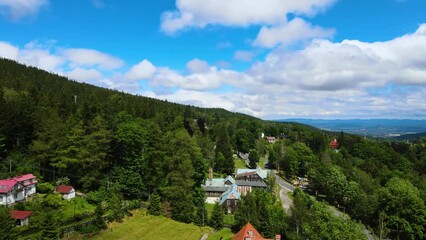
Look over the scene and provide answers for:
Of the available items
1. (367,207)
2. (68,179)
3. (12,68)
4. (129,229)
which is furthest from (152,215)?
(12,68)

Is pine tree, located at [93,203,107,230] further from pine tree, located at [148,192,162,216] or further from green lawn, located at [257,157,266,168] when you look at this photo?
green lawn, located at [257,157,266,168]

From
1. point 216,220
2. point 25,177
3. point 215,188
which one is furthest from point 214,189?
point 25,177

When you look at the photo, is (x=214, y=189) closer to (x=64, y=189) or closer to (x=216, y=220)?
(x=216, y=220)

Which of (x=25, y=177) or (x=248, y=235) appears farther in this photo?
(x=25, y=177)

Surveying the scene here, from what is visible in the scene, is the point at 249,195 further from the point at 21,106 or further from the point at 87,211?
the point at 21,106

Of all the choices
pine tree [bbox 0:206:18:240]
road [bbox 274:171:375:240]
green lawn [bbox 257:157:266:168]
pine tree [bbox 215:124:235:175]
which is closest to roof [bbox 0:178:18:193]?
pine tree [bbox 0:206:18:240]

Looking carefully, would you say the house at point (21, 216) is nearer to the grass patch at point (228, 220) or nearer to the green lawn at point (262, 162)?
the grass patch at point (228, 220)
